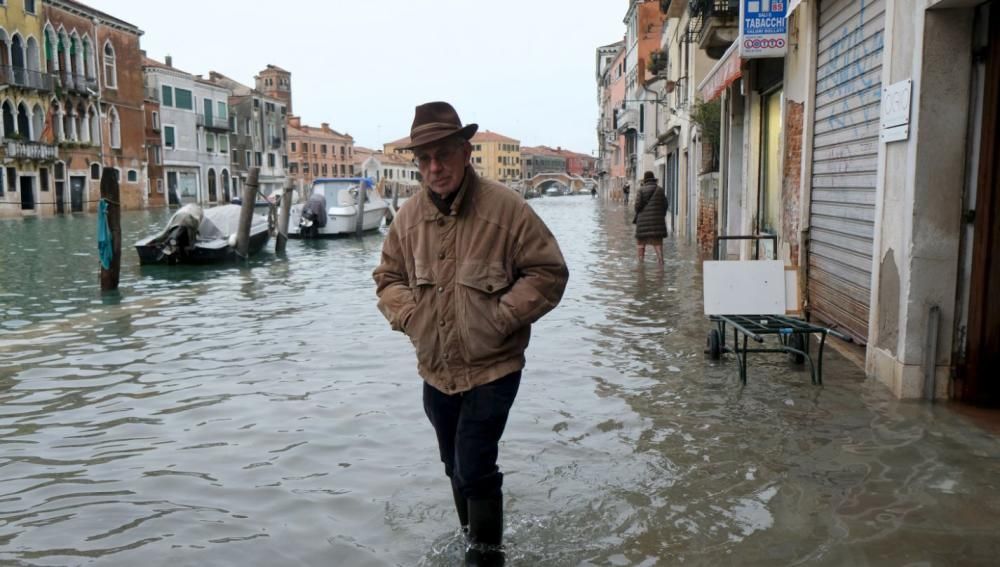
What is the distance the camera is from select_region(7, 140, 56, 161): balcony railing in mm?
40812

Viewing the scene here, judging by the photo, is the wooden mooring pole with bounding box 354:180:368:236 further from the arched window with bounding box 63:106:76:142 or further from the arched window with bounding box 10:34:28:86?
the arched window with bounding box 63:106:76:142

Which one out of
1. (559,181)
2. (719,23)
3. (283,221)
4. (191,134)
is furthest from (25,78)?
(559,181)

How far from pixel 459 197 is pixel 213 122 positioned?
210 feet

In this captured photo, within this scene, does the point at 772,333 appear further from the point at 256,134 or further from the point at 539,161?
the point at 539,161

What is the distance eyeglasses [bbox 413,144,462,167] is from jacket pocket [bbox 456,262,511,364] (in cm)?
37

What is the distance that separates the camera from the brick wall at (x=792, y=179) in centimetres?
858

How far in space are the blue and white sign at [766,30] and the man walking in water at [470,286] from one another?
6666 millimetres

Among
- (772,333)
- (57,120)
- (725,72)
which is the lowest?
(772,333)

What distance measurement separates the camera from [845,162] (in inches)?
271

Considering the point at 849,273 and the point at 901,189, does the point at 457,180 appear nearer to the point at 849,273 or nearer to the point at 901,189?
the point at 901,189

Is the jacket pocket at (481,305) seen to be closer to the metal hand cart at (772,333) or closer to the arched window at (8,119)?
the metal hand cart at (772,333)

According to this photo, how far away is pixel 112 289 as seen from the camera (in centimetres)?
1309

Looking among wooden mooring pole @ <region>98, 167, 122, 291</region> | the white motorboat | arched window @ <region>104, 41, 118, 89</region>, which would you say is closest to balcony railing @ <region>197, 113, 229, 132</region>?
arched window @ <region>104, 41, 118, 89</region>

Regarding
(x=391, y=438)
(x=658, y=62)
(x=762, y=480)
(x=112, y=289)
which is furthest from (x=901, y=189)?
(x=658, y=62)
